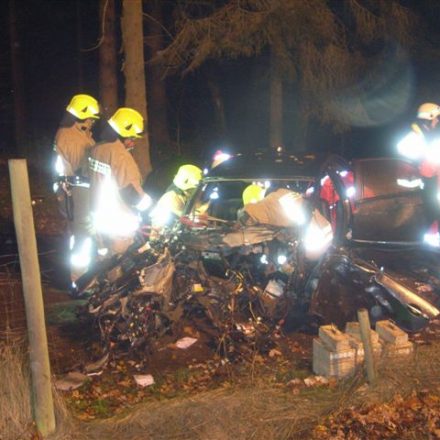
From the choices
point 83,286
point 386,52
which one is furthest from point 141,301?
point 386,52

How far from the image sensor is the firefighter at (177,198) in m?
7.34

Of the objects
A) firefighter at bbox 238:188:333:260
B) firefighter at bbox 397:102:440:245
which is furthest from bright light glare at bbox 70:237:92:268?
firefighter at bbox 397:102:440:245

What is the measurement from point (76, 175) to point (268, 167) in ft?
6.69

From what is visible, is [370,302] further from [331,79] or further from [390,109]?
[390,109]

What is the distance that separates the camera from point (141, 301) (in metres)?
5.42

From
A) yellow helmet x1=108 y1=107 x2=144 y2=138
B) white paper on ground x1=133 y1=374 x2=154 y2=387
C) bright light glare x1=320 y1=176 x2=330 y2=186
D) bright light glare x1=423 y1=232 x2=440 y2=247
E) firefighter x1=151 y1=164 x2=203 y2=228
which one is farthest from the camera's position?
bright light glare x1=423 y1=232 x2=440 y2=247

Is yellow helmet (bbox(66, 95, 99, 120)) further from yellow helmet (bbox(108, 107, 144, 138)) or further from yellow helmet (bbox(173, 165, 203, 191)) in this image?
yellow helmet (bbox(173, 165, 203, 191))

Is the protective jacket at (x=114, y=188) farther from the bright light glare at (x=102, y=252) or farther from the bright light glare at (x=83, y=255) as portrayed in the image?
the bright light glare at (x=83, y=255)

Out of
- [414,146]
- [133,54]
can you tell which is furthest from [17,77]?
[414,146]

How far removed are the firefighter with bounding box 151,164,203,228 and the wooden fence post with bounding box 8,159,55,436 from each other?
3.42 m

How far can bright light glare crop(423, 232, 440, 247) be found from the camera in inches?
317

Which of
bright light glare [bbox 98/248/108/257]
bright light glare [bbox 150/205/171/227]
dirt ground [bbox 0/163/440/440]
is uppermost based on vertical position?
bright light glare [bbox 150/205/171/227]

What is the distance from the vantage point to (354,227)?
862 cm

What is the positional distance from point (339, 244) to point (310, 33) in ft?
21.1
